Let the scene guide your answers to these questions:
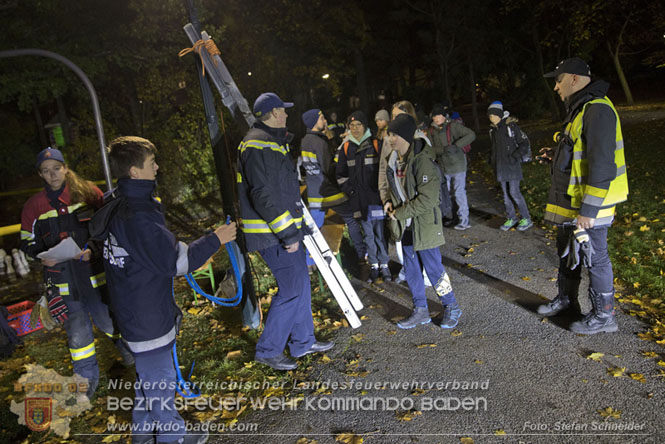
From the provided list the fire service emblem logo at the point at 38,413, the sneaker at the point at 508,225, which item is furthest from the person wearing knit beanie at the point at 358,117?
the fire service emblem logo at the point at 38,413

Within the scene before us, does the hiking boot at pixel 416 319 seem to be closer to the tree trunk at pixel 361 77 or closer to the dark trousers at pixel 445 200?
the dark trousers at pixel 445 200

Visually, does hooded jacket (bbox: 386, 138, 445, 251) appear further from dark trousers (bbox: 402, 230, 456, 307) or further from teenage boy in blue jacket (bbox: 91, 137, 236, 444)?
teenage boy in blue jacket (bbox: 91, 137, 236, 444)

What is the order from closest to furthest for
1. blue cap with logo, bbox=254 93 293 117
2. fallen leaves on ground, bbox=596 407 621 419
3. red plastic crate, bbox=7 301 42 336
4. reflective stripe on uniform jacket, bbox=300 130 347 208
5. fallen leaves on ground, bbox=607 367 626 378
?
1. fallen leaves on ground, bbox=596 407 621 419
2. fallen leaves on ground, bbox=607 367 626 378
3. blue cap with logo, bbox=254 93 293 117
4. red plastic crate, bbox=7 301 42 336
5. reflective stripe on uniform jacket, bbox=300 130 347 208

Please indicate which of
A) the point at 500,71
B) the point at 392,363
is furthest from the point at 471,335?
the point at 500,71

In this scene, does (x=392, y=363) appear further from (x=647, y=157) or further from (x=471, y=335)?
(x=647, y=157)

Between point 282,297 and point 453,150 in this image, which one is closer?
point 282,297

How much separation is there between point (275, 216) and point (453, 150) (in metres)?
4.72

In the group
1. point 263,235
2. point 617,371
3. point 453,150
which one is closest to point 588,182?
point 617,371

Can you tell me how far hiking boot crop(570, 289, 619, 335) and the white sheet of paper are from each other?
4.38 metres

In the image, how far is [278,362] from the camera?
164 inches

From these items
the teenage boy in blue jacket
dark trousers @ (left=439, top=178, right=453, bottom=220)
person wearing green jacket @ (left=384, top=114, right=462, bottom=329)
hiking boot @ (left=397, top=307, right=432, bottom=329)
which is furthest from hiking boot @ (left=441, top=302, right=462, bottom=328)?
dark trousers @ (left=439, top=178, right=453, bottom=220)

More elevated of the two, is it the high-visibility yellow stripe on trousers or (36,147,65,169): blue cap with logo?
(36,147,65,169): blue cap with logo

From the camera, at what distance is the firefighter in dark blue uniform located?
381 centimetres

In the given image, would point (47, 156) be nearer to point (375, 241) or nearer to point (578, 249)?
point (375, 241)
